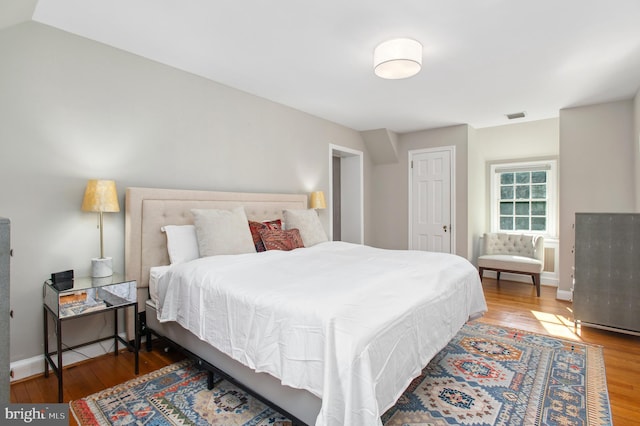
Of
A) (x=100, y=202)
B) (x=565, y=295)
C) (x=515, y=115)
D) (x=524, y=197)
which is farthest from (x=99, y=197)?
(x=524, y=197)

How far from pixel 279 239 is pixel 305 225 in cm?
52

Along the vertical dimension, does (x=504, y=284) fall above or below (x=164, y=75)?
below

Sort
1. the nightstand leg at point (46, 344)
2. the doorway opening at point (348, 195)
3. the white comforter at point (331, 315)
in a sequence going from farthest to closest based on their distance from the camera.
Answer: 1. the doorway opening at point (348, 195)
2. the nightstand leg at point (46, 344)
3. the white comforter at point (331, 315)

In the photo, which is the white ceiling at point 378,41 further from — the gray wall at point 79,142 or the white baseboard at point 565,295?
the white baseboard at point 565,295

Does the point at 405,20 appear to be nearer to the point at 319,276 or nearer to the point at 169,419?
the point at 319,276

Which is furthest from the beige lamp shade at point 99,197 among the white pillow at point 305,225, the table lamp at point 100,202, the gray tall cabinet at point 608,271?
the gray tall cabinet at point 608,271

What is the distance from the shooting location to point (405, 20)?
217 cm

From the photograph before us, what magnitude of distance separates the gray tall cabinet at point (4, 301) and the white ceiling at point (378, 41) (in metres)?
1.63

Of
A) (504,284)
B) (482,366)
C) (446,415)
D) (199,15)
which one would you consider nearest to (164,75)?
(199,15)

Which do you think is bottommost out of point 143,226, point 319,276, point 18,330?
point 18,330

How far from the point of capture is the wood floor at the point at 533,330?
199 cm

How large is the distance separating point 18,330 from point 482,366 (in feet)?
10.7

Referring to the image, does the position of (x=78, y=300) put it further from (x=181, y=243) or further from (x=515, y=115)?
(x=515, y=115)

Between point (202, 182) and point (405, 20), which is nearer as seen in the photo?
point (405, 20)
